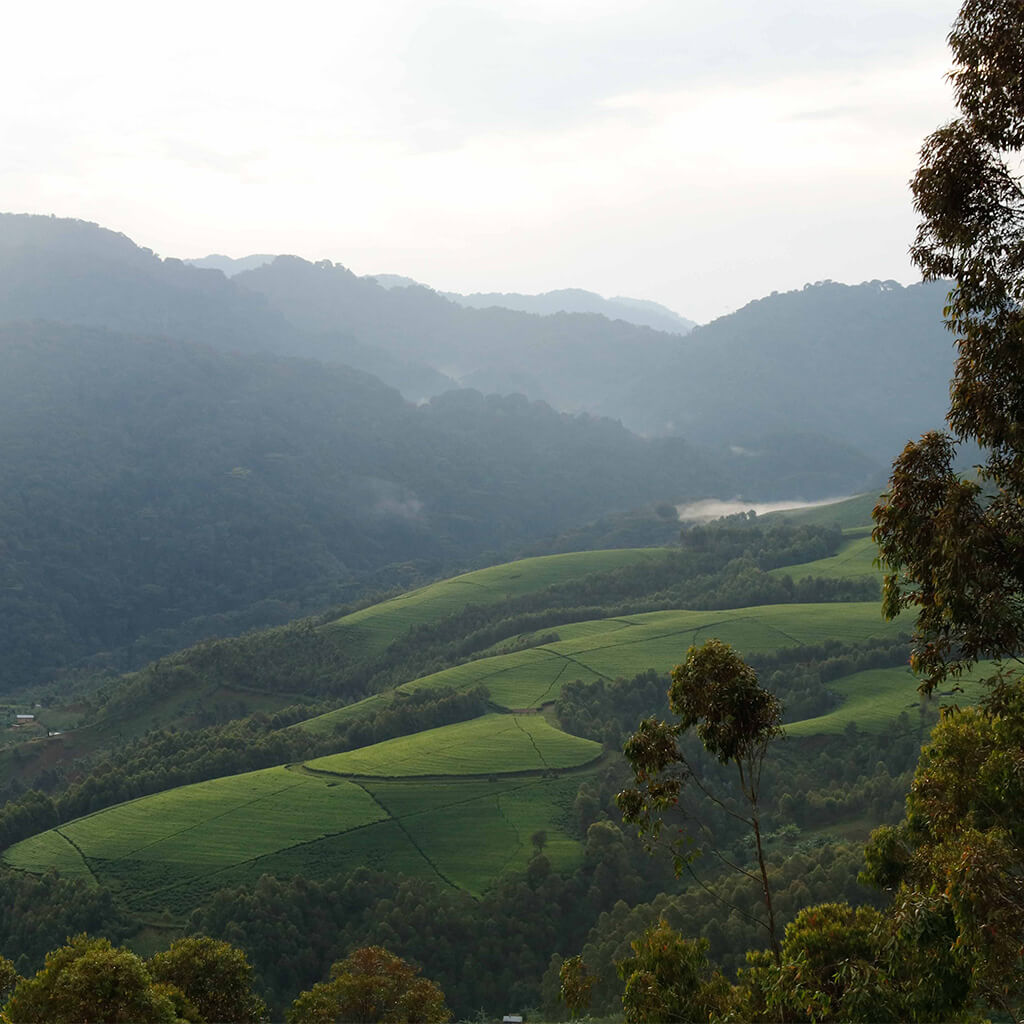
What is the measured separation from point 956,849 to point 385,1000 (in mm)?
23061

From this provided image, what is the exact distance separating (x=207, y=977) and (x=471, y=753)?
6004cm

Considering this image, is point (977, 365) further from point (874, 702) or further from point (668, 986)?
point (874, 702)

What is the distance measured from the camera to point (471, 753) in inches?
3519

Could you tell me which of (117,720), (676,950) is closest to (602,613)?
(117,720)

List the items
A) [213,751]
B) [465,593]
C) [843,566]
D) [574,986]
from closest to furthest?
1. [574,986]
2. [213,751]
3. [843,566]
4. [465,593]

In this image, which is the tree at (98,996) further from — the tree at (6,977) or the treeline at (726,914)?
the treeline at (726,914)

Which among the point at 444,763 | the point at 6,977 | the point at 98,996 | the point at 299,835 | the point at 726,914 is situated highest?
the point at 98,996

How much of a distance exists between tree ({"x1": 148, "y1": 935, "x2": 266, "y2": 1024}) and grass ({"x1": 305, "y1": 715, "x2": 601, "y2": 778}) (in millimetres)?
54337

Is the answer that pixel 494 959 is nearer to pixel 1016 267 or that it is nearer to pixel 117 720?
pixel 1016 267

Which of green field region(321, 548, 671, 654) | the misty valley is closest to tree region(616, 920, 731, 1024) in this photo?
the misty valley

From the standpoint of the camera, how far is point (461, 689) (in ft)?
368

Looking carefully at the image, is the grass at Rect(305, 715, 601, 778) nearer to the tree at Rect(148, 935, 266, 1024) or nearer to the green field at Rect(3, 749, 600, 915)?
the green field at Rect(3, 749, 600, 915)

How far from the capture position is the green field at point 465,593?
148 metres

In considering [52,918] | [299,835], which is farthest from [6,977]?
[299,835]
